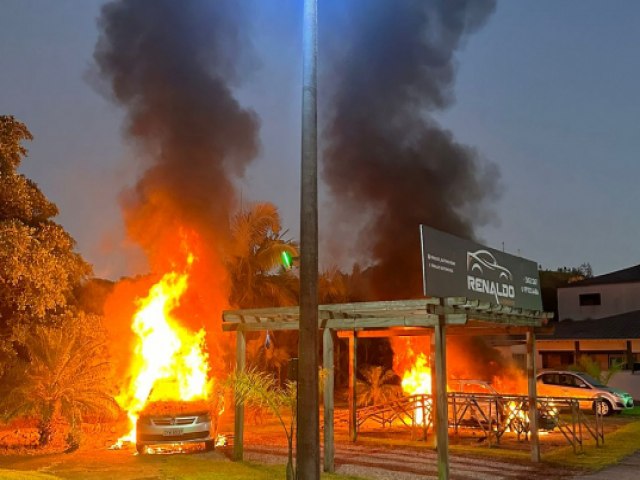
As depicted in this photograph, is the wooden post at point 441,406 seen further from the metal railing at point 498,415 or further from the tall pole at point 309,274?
the metal railing at point 498,415

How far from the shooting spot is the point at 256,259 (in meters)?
27.5

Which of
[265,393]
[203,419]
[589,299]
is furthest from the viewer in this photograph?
[589,299]

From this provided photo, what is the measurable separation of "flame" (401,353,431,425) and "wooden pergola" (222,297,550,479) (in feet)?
21.2

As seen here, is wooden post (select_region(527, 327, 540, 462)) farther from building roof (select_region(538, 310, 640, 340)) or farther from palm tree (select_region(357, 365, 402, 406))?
building roof (select_region(538, 310, 640, 340))

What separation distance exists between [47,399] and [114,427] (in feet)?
14.1

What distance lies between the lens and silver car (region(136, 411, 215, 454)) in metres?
13.1

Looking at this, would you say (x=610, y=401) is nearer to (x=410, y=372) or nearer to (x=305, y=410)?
(x=410, y=372)

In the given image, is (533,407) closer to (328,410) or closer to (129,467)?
(328,410)

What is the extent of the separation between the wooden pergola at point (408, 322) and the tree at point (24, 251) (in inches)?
154

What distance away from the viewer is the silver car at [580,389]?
23203mm

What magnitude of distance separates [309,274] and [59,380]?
30.9 feet

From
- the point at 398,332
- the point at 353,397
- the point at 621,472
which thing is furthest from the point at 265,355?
the point at 621,472

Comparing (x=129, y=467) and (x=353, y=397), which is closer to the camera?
(x=129, y=467)

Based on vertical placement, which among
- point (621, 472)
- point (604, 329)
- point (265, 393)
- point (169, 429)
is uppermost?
point (604, 329)
